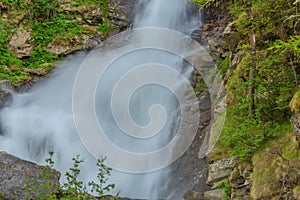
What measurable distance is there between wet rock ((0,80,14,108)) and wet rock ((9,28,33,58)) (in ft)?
6.12

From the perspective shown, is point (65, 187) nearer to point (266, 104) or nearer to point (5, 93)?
point (266, 104)

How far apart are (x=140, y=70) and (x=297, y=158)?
21.5ft

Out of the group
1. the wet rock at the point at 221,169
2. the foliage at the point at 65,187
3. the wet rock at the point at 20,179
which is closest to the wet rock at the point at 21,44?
the wet rock at the point at 20,179

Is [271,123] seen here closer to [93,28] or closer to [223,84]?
[223,84]

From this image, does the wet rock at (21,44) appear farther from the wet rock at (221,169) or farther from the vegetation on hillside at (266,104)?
the wet rock at (221,169)

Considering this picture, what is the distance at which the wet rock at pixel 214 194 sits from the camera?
673 cm

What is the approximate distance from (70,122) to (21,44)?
5135mm

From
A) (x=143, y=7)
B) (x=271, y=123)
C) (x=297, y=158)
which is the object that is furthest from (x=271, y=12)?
(x=143, y=7)

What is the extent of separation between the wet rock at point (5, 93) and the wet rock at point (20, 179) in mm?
4277

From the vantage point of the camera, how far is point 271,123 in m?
6.75

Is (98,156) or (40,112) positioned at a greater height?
(40,112)

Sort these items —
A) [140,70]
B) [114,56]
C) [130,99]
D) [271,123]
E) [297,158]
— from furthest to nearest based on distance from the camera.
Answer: [114,56] < [140,70] < [130,99] < [271,123] < [297,158]

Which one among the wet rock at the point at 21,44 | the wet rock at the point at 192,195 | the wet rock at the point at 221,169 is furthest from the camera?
the wet rock at the point at 21,44

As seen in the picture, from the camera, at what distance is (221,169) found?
7.10m
